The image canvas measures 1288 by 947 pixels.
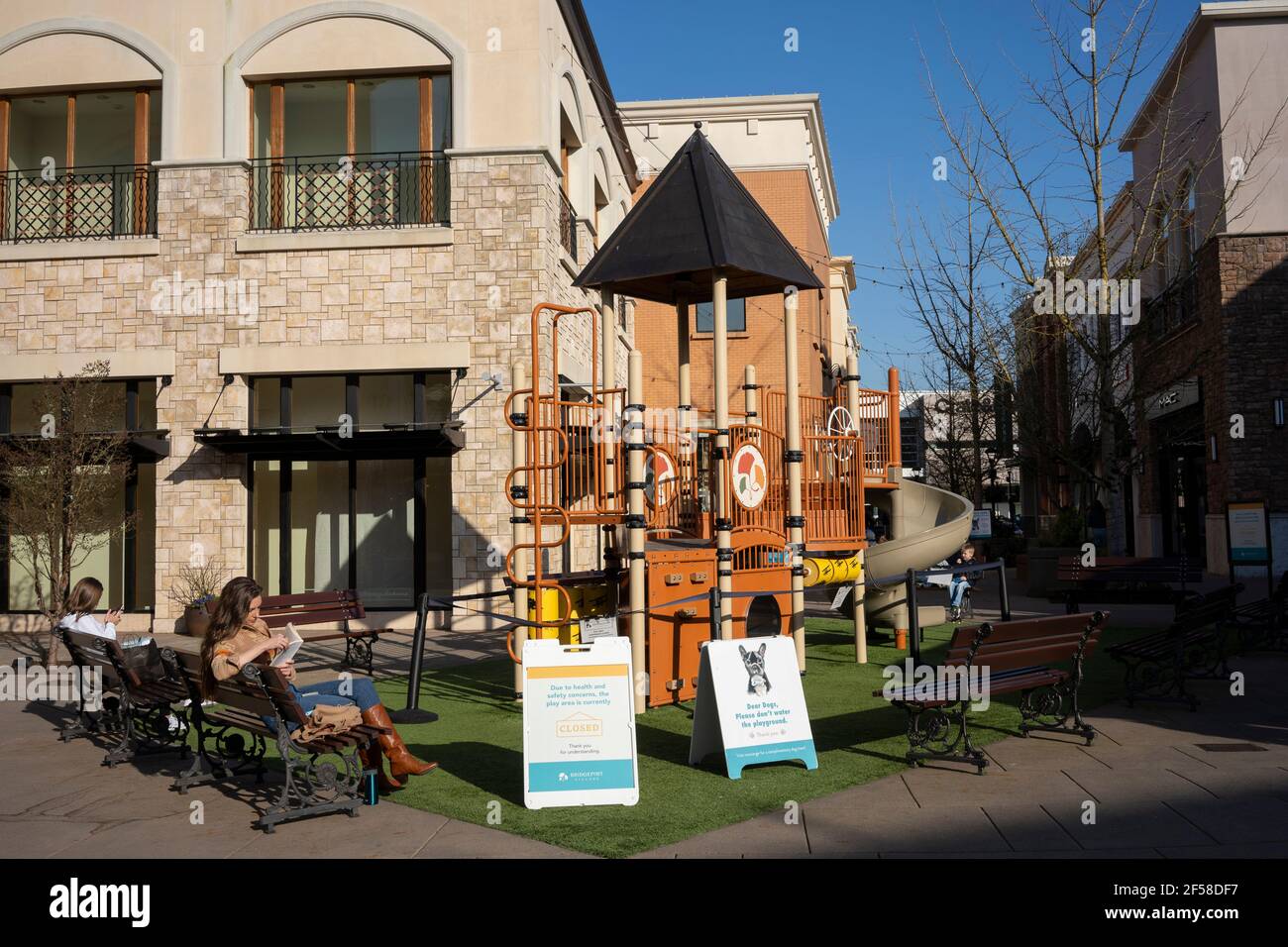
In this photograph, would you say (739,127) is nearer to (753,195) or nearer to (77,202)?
(753,195)

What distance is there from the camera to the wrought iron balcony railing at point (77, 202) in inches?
728

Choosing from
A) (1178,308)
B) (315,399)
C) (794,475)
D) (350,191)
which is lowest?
(794,475)

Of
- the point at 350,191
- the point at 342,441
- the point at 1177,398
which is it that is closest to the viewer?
the point at 342,441

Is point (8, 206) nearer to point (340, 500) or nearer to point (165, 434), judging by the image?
point (165, 434)

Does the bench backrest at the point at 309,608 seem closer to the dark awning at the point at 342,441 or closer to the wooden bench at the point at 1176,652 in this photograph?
the dark awning at the point at 342,441

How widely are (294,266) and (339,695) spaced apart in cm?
1231

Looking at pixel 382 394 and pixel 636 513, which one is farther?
pixel 382 394

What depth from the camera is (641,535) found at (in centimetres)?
962

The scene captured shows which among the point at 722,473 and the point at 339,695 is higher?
the point at 722,473

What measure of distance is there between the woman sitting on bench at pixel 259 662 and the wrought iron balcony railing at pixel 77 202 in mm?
13662

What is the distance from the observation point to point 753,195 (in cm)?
3189

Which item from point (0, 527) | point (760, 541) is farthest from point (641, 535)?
point (0, 527)

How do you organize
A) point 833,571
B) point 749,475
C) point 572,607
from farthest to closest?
point 833,571 → point 749,475 → point 572,607

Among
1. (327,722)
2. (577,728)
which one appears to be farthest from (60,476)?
(577,728)
